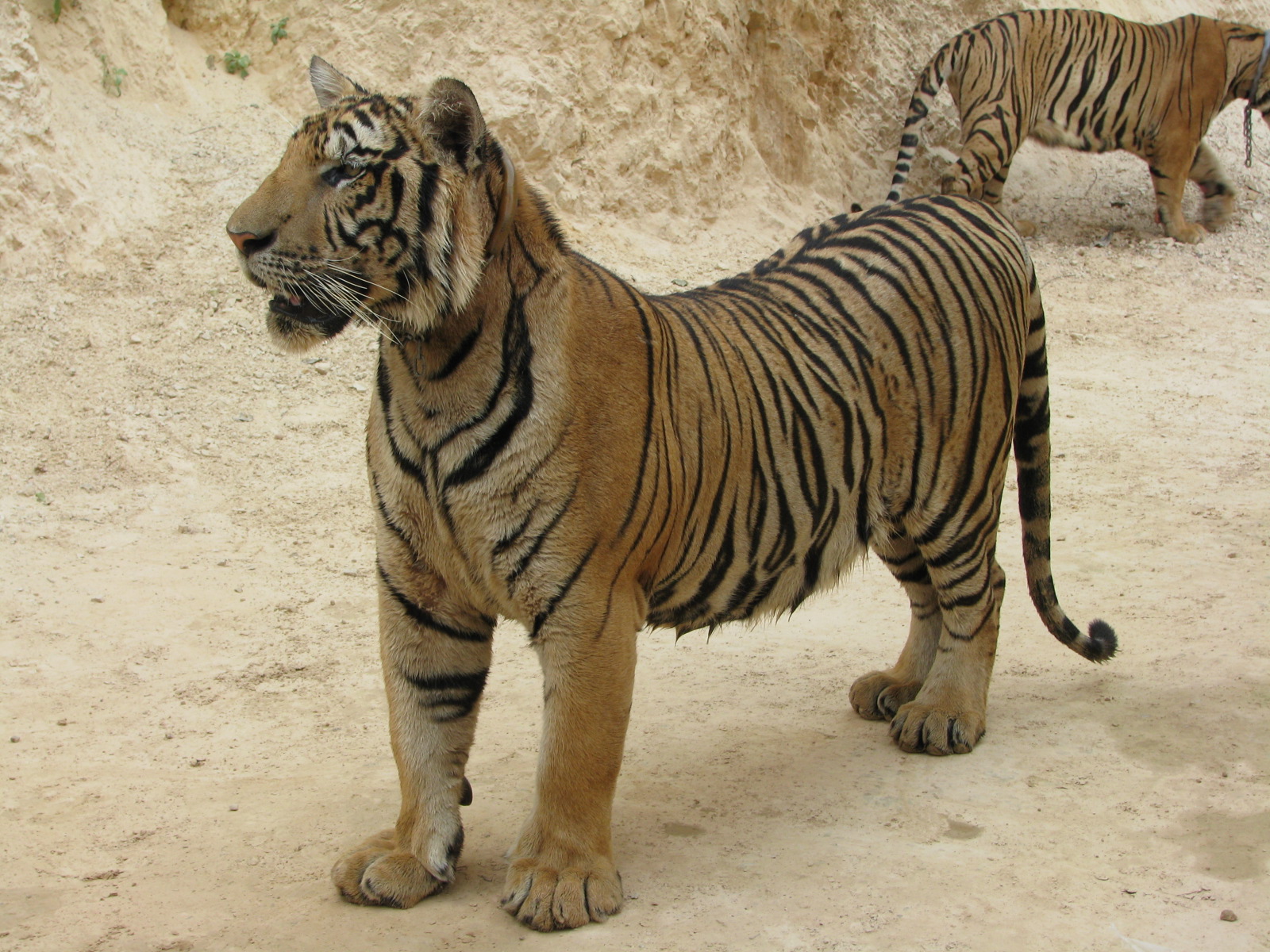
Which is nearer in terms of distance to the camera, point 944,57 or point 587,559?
point 587,559

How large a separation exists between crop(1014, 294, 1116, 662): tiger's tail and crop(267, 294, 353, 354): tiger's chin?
2.50 metres

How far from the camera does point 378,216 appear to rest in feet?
9.32

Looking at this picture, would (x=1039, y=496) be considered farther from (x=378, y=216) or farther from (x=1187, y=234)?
(x=1187, y=234)

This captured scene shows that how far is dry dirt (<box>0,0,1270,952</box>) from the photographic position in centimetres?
312

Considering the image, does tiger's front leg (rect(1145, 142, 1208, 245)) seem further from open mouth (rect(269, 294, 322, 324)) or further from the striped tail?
open mouth (rect(269, 294, 322, 324))

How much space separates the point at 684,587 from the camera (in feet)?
11.2

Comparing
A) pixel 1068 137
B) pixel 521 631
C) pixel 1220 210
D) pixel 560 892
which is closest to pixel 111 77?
pixel 521 631

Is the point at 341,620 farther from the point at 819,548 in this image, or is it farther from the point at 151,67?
the point at 151,67

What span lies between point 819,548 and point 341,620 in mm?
2315

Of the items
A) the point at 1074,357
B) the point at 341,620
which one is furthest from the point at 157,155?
the point at 1074,357

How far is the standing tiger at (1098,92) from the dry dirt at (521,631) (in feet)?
2.09

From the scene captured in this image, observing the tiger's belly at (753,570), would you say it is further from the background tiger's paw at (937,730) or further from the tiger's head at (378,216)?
the tiger's head at (378,216)

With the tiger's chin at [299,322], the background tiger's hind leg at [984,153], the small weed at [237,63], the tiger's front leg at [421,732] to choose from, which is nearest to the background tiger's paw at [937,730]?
the tiger's front leg at [421,732]

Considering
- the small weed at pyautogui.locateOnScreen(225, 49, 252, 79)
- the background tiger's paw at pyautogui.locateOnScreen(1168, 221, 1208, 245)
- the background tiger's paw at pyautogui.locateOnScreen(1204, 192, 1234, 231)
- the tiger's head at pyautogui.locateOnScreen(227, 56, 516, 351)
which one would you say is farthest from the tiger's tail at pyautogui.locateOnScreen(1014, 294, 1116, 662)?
the background tiger's paw at pyautogui.locateOnScreen(1204, 192, 1234, 231)
